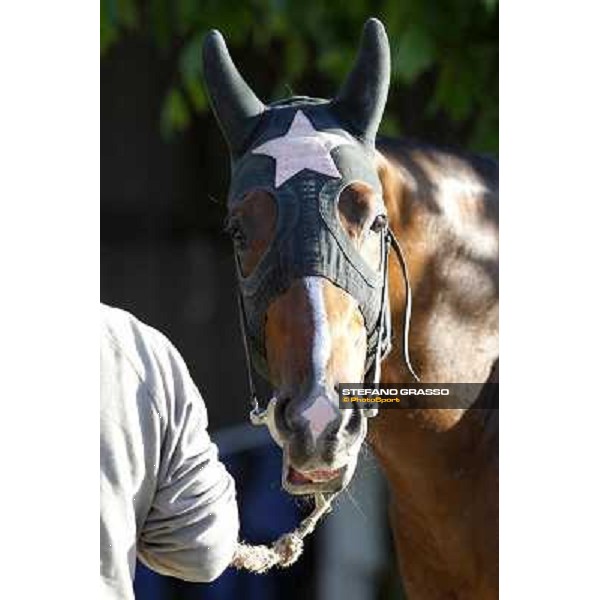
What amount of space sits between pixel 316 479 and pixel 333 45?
2.22 ft

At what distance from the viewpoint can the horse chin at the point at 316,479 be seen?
1.97 metres

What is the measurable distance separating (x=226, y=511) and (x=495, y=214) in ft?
2.41

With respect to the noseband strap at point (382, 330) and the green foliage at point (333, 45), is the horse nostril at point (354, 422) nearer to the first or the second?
the noseband strap at point (382, 330)

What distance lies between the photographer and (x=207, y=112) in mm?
2098

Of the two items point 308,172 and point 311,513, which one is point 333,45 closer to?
point 308,172

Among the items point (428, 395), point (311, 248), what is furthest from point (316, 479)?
point (311, 248)

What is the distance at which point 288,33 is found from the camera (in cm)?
221

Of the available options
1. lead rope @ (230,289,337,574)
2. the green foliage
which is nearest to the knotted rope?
lead rope @ (230,289,337,574)

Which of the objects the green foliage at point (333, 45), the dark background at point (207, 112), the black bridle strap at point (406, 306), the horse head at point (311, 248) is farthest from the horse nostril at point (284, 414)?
the green foliage at point (333, 45)

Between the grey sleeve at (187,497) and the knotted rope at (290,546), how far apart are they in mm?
382

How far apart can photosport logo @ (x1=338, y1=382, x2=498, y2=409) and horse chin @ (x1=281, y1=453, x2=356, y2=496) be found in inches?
4.0
